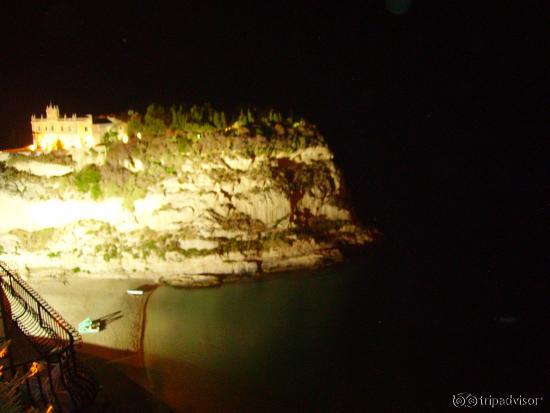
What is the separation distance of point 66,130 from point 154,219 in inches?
329

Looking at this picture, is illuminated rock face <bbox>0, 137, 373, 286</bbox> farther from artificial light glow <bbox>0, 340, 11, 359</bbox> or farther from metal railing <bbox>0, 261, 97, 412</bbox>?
artificial light glow <bbox>0, 340, 11, 359</bbox>

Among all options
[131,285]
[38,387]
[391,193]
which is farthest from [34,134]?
[391,193]

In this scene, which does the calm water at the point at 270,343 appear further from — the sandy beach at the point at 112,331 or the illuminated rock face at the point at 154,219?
the illuminated rock face at the point at 154,219

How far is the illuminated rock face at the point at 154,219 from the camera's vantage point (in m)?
21.2

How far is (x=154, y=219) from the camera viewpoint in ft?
72.4

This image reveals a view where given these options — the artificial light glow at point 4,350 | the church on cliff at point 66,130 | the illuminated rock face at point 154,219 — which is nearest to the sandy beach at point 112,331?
the illuminated rock face at point 154,219

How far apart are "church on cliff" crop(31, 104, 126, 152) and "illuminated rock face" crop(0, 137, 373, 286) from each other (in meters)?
1.60

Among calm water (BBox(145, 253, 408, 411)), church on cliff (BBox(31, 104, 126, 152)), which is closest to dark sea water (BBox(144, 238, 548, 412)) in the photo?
calm water (BBox(145, 253, 408, 411))

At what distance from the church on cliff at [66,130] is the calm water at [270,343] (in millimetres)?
10990

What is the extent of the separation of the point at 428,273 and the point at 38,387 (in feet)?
66.1

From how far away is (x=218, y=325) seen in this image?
16.2 metres

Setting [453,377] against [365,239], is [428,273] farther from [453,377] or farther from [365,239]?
[453,377]

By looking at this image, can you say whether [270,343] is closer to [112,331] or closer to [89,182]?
[112,331]

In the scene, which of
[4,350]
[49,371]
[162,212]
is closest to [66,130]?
[162,212]
